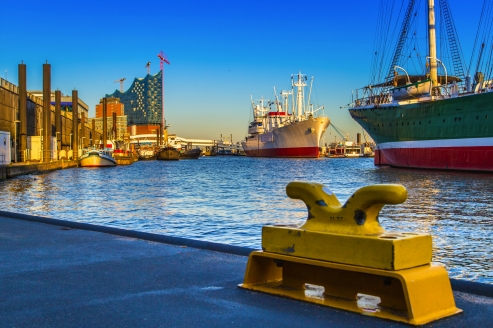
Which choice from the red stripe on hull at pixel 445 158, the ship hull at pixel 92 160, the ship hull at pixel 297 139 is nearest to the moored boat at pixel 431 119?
the red stripe on hull at pixel 445 158

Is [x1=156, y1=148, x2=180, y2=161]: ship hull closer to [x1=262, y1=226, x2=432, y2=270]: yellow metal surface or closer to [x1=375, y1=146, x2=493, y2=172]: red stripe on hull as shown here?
[x1=375, y1=146, x2=493, y2=172]: red stripe on hull

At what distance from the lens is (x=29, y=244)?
8.28 meters

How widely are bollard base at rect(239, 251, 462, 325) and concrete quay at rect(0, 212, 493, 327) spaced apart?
13 cm

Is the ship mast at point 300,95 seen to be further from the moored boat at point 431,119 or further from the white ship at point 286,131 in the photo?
the moored boat at point 431,119

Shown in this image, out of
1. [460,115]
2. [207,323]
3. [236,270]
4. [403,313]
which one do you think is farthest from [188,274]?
[460,115]

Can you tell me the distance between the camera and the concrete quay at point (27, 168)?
37.8m

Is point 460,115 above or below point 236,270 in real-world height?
above

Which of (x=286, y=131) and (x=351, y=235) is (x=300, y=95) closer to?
(x=286, y=131)

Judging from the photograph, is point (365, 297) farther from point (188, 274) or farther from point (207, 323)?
point (188, 274)

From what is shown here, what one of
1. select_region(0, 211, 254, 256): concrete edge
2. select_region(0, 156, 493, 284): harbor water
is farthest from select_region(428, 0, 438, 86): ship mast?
select_region(0, 211, 254, 256): concrete edge

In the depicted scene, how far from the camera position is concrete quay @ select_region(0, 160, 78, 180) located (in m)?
37.8

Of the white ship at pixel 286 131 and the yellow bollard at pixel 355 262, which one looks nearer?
the yellow bollard at pixel 355 262

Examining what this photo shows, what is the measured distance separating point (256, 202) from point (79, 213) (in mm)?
7385

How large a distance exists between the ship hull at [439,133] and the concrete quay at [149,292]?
41243 millimetres
